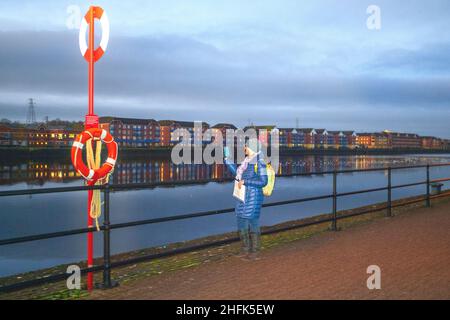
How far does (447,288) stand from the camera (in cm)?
501

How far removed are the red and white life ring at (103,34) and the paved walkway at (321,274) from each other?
281 centimetres

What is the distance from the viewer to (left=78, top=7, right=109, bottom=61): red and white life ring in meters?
5.43

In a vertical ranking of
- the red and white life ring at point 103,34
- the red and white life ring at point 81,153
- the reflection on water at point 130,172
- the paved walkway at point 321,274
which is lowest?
the reflection on water at point 130,172

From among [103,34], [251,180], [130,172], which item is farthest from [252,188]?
[130,172]

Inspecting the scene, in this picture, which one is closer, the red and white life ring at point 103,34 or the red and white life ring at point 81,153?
the red and white life ring at point 81,153

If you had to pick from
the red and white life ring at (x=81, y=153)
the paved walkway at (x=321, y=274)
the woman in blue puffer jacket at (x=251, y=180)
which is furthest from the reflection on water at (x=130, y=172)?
the red and white life ring at (x=81, y=153)

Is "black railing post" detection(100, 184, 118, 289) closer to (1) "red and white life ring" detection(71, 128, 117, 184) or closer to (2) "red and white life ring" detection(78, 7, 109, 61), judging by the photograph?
(1) "red and white life ring" detection(71, 128, 117, 184)

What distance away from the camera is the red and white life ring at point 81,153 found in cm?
509

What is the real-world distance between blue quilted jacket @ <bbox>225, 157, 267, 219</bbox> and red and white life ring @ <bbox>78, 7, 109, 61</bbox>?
2323mm

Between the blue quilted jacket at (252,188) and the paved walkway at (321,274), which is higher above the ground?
the blue quilted jacket at (252,188)

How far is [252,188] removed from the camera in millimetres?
6434

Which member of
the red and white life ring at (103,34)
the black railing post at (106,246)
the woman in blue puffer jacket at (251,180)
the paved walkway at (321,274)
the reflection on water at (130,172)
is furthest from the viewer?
the reflection on water at (130,172)

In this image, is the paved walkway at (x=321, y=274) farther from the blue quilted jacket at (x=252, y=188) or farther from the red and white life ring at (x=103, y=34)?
the red and white life ring at (x=103, y=34)
